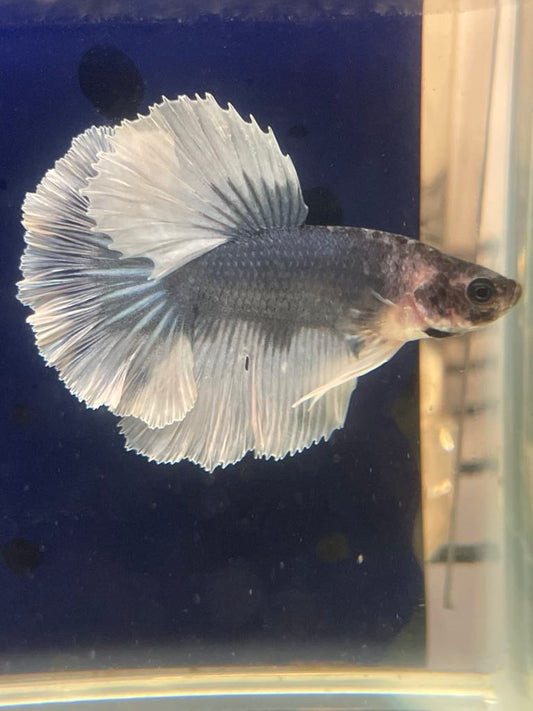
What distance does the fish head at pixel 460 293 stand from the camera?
1.08 m

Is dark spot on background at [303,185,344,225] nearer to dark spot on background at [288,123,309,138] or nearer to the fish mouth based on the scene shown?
dark spot on background at [288,123,309,138]

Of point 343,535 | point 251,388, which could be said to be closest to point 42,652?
point 343,535

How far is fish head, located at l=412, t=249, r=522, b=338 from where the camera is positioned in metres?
1.08

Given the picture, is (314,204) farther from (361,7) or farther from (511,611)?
(511,611)

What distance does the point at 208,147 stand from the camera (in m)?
1.06

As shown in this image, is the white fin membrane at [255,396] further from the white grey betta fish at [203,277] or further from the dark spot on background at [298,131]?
the dark spot on background at [298,131]

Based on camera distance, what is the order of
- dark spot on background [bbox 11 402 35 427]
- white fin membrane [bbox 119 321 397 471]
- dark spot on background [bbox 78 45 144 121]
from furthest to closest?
1. dark spot on background [bbox 11 402 35 427]
2. dark spot on background [bbox 78 45 144 121]
3. white fin membrane [bbox 119 321 397 471]

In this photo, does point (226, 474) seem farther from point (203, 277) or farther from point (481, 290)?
point (481, 290)

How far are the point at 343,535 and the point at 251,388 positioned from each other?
643 mm

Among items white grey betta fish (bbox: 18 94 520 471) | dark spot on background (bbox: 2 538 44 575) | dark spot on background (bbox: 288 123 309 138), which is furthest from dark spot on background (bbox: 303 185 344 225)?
dark spot on background (bbox: 2 538 44 575)

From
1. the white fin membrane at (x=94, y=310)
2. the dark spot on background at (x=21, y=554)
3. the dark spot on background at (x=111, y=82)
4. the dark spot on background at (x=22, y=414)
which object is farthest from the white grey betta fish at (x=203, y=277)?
the dark spot on background at (x=21, y=554)

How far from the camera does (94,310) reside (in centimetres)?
111

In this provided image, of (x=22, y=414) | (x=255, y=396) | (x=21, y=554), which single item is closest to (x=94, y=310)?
(x=255, y=396)

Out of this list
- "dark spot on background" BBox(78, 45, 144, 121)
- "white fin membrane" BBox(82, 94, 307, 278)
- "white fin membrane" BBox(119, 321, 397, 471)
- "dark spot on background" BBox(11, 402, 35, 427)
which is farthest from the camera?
"dark spot on background" BBox(11, 402, 35, 427)
